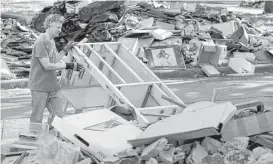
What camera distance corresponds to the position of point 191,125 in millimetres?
4086

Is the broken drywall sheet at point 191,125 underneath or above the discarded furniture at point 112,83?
above

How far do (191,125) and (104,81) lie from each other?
2.20 meters

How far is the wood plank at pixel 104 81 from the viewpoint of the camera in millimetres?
5693

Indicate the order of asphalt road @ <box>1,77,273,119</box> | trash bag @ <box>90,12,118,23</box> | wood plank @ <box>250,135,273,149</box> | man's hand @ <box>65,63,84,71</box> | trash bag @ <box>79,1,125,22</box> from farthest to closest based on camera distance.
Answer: trash bag @ <box>79,1,125,22</box>, trash bag @ <box>90,12,118,23</box>, asphalt road @ <box>1,77,273,119</box>, man's hand @ <box>65,63,84,71</box>, wood plank @ <box>250,135,273,149</box>

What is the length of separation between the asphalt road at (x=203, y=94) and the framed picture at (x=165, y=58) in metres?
0.93

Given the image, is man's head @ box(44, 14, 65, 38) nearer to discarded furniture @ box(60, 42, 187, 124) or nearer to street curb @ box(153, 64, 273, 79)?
discarded furniture @ box(60, 42, 187, 124)

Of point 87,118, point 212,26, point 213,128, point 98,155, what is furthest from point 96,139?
point 212,26

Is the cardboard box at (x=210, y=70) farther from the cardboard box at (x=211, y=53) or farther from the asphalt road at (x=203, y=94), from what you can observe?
the asphalt road at (x=203, y=94)

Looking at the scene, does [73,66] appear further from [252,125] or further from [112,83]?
[252,125]

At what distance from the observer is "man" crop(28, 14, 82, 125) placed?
5.55 m

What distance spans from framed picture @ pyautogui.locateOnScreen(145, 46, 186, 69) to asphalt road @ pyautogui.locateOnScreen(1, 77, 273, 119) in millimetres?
932

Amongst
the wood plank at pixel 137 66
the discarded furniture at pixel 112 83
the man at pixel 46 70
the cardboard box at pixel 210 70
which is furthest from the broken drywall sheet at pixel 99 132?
the cardboard box at pixel 210 70

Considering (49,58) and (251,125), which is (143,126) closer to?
(251,125)

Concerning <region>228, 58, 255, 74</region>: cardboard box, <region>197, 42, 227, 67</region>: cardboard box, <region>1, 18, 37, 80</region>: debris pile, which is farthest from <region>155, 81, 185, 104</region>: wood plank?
<region>228, 58, 255, 74</region>: cardboard box
